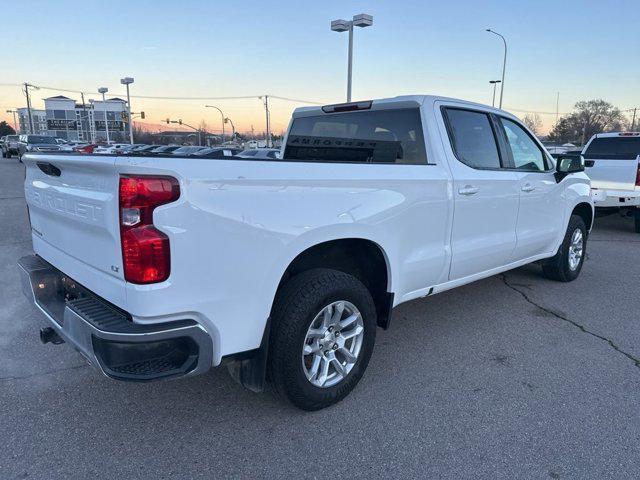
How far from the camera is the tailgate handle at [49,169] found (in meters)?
2.71

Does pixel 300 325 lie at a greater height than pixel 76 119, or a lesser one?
lesser

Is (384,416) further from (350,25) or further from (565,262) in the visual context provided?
(350,25)

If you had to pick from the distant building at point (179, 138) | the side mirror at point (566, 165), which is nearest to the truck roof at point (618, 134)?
the side mirror at point (566, 165)

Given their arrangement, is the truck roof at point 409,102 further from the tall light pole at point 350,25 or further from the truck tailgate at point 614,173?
the tall light pole at point 350,25

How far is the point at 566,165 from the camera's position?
16.6 feet

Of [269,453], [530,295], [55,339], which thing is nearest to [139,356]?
[269,453]

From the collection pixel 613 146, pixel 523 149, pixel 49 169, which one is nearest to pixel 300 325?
pixel 49 169

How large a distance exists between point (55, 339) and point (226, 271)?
54.5 inches

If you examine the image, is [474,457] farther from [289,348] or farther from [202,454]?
[202,454]

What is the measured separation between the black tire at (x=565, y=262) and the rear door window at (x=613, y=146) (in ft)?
16.2

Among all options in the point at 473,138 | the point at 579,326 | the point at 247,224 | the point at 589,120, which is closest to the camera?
the point at 247,224

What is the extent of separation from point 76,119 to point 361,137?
113m

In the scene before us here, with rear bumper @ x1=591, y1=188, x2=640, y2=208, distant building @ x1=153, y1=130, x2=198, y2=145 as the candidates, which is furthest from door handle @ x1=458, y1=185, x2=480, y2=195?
distant building @ x1=153, y1=130, x2=198, y2=145

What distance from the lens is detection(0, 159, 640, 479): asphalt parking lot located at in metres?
2.52
